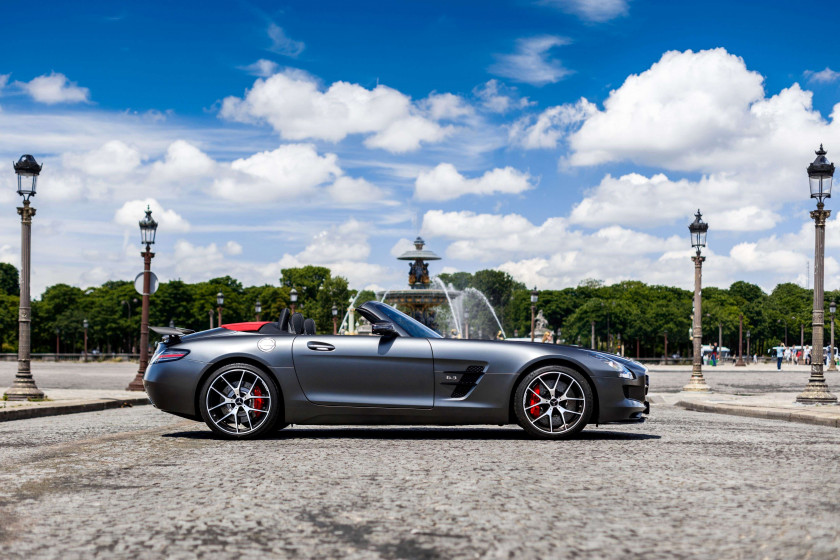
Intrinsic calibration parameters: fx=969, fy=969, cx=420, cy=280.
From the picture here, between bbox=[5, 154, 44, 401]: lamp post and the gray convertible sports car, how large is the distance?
372 inches

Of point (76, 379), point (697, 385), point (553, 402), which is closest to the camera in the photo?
point (553, 402)

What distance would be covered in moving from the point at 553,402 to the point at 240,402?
2841mm

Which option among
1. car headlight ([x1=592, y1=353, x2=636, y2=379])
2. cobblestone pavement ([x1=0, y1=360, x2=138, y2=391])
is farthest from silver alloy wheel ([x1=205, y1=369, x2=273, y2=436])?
cobblestone pavement ([x1=0, y1=360, x2=138, y2=391])

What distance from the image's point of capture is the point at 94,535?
436 cm

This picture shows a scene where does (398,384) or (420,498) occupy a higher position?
(398,384)

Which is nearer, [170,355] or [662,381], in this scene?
[170,355]

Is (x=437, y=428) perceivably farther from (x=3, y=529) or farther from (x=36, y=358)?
(x=36, y=358)

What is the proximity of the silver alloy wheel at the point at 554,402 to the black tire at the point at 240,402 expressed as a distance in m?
2.28

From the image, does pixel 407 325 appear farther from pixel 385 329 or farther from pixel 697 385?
pixel 697 385

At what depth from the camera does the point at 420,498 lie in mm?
5270

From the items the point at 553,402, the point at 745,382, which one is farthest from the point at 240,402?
the point at 745,382

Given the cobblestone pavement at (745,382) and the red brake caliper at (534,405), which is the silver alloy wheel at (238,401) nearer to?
the red brake caliper at (534,405)

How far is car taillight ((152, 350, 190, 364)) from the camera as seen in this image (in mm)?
9000

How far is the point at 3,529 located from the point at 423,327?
5125mm
